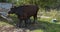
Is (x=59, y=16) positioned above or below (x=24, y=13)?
below

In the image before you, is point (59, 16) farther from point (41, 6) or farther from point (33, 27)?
point (33, 27)

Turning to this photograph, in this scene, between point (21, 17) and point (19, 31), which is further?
point (21, 17)

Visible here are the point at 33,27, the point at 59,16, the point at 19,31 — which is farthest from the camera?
the point at 59,16

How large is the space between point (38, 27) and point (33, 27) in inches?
10.3

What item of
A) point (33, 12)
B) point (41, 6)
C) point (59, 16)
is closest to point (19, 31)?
point (33, 12)

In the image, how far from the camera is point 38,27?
10.7 metres

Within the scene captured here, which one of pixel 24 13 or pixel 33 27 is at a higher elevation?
pixel 24 13

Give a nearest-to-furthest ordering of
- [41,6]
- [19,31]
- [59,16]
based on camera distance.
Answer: [19,31]
[59,16]
[41,6]

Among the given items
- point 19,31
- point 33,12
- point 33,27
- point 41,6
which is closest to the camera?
point 19,31

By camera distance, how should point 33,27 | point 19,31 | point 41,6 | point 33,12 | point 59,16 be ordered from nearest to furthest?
point 19,31 < point 33,27 < point 33,12 < point 59,16 < point 41,6

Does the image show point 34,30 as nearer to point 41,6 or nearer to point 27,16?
point 27,16

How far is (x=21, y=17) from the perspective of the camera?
10.8 m

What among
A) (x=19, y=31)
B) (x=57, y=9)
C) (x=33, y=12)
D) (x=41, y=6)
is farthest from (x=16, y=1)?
(x=19, y=31)

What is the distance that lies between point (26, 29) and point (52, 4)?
6.71 meters
